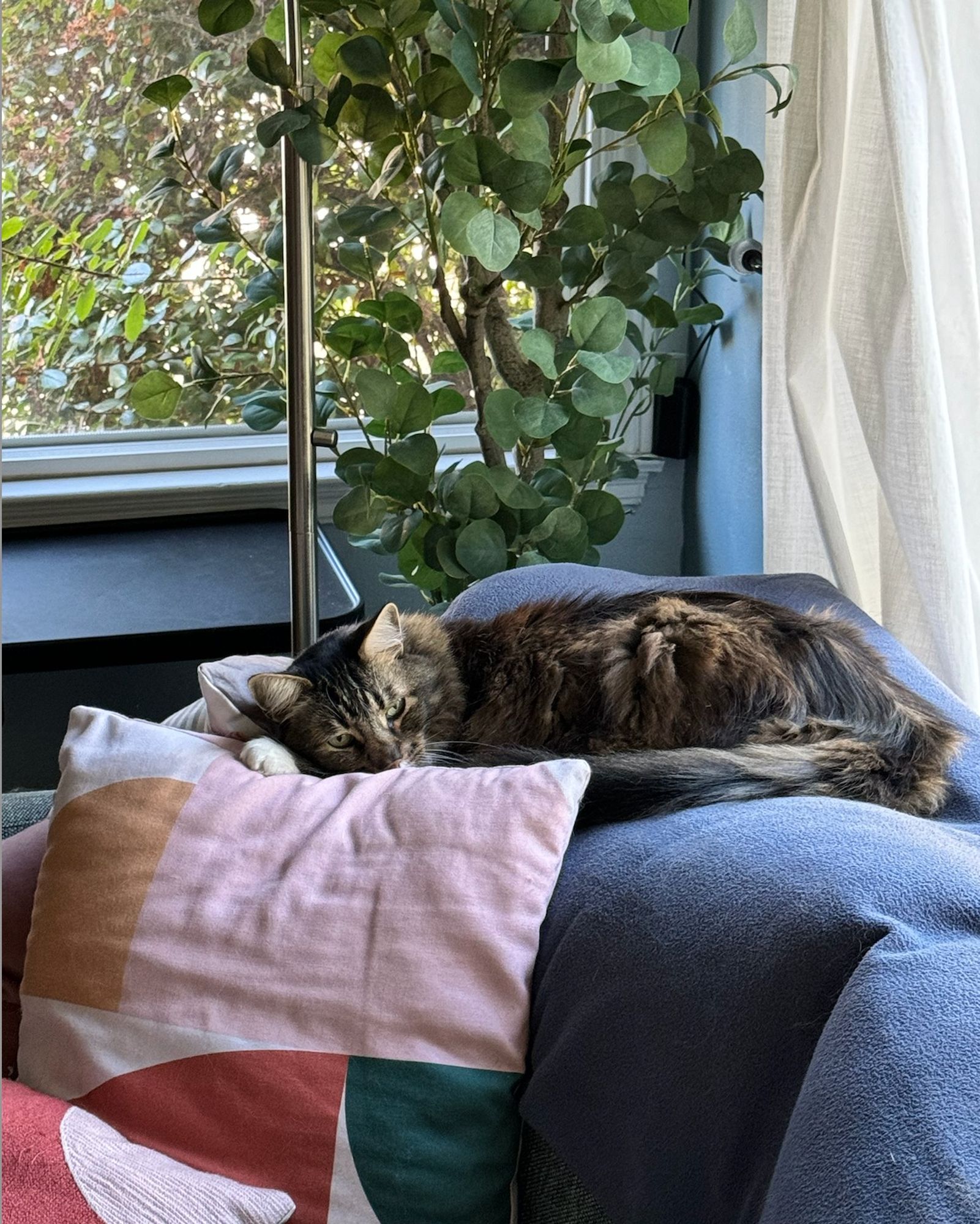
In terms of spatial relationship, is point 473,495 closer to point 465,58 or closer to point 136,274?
point 465,58

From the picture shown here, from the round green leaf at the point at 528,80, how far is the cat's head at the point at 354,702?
71 centimetres

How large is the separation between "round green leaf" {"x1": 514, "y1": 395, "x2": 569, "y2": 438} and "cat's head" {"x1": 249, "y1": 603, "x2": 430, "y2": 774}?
443 millimetres

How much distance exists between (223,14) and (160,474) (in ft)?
3.57

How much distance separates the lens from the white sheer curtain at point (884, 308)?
144 centimetres

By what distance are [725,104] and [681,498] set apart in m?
0.81

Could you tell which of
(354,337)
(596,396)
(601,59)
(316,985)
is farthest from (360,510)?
(316,985)

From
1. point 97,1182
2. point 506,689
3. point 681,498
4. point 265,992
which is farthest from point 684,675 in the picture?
point 681,498

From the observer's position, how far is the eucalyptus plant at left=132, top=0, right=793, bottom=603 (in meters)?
1.54

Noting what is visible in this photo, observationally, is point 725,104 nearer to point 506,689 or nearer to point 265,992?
point 506,689

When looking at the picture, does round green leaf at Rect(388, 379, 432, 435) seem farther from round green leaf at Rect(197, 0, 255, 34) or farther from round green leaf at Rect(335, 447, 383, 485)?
round green leaf at Rect(197, 0, 255, 34)

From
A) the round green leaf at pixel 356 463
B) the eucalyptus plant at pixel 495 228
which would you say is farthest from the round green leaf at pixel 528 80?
the round green leaf at pixel 356 463

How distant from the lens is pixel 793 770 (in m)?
1.06

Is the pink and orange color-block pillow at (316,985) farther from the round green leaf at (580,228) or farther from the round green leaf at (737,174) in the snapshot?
the round green leaf at (737,174)

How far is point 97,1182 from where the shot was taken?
0.83 metres
